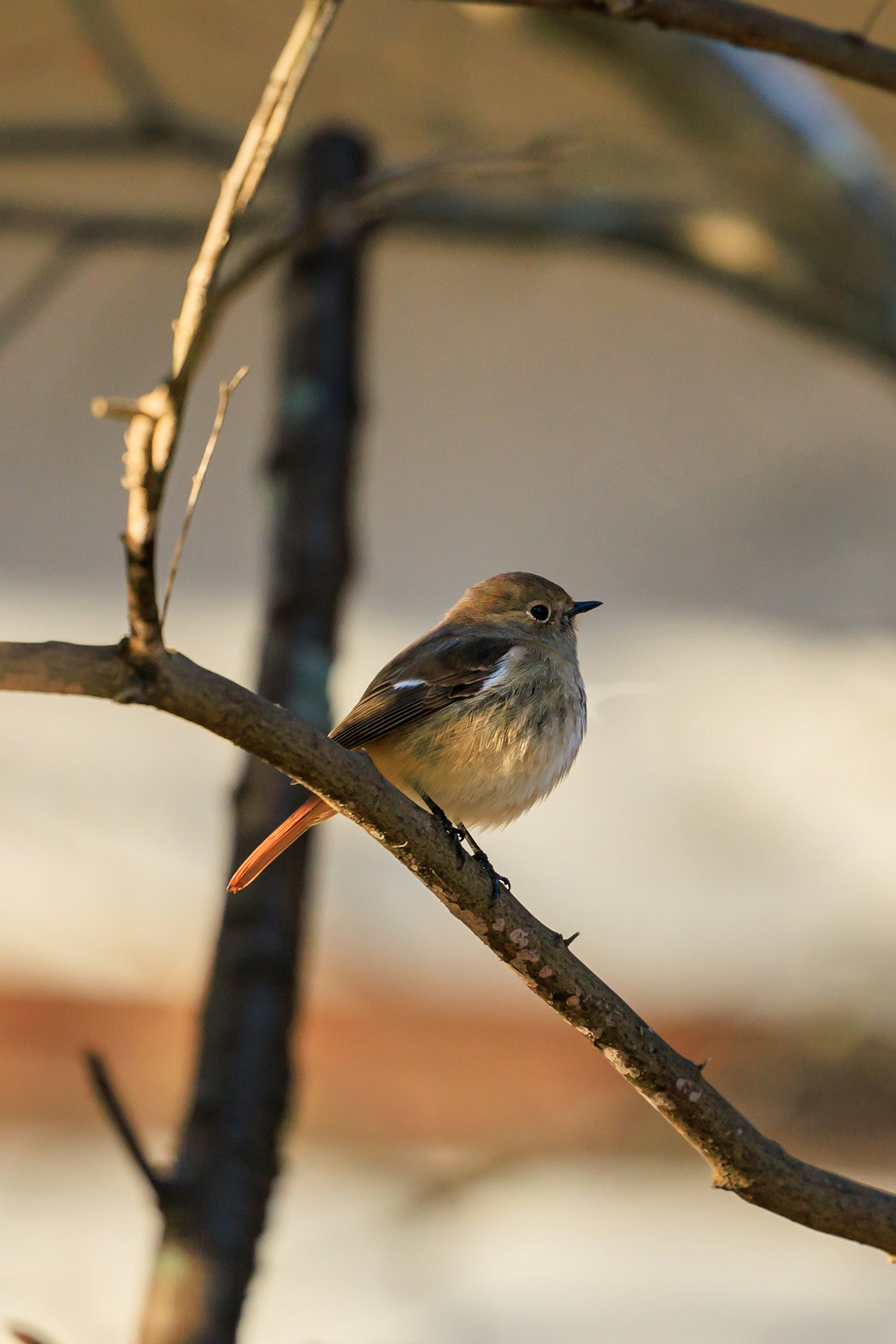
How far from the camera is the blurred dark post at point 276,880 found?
1816mm

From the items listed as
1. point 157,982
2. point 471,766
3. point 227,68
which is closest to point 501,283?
point 227,68

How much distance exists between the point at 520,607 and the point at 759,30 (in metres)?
1.08

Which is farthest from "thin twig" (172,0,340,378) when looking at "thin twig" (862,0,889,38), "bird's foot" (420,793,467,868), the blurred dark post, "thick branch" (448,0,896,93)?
the blurred dark post

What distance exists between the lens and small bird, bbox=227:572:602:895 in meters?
1.81

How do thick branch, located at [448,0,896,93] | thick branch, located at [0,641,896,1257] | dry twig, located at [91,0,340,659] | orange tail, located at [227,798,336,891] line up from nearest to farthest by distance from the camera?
dry twig, located at [91,0,340,659] → thick branch, located at [0,641,896,1257] → thick branch, located at [448,0,896,93] → orange tail, located at [227,798,336,891]

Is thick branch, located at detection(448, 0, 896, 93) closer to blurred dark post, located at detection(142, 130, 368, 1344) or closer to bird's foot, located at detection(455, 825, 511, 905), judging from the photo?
blurred dark post, located at detection(142, 130, 368, 1344)

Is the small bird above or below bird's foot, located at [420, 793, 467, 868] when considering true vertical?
above

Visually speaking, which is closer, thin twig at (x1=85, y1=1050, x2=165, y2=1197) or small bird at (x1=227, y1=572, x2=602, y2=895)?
thin twig at (x1=85, y1=1050, x2=165, y2=1197)

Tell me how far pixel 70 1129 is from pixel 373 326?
116 inches

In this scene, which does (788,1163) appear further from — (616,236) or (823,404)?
(823,404)

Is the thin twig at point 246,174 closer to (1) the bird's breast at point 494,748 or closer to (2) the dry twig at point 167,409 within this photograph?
(2) the dry twig at point 167,409

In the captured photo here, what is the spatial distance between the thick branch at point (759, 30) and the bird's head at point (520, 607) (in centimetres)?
98

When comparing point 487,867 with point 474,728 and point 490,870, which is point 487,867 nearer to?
point 490,870

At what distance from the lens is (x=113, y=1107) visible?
1.45 meters
